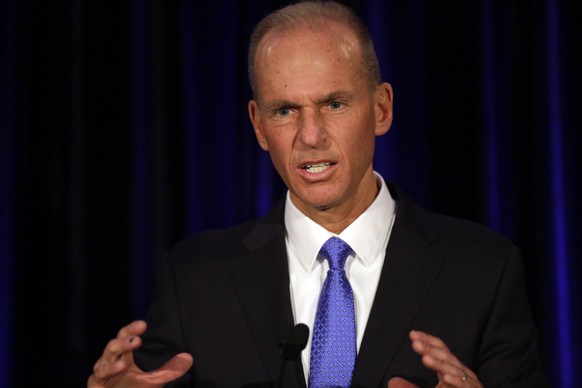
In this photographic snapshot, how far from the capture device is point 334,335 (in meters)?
1.66

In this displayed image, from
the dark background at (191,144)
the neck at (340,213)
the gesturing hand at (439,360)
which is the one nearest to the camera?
the gesturing hand at (439,360)

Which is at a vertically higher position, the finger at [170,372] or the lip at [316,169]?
the lip at [316,169]

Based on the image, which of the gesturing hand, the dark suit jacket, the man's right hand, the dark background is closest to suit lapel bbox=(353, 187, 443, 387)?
the dark suit jacket

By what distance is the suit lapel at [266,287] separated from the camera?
1676mm

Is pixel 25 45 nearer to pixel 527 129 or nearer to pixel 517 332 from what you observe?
pixel 527 129

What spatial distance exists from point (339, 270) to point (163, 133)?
1.08m

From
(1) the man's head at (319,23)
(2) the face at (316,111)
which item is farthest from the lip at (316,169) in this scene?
(1) the man's head at (319,23)

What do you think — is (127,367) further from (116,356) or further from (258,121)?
(258,121)

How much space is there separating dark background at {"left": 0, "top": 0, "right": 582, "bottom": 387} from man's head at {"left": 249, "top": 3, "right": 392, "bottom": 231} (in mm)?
811

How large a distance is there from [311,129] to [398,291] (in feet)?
1.24

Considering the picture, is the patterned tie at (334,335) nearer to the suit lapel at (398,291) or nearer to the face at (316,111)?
the suit lapel at (398,291)

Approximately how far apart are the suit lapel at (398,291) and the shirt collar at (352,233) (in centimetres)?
3

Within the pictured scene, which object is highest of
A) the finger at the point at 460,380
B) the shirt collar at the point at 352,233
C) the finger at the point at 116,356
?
the shirt collar at the point at 352,233

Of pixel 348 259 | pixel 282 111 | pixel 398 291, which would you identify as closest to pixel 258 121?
pixel 282 111
